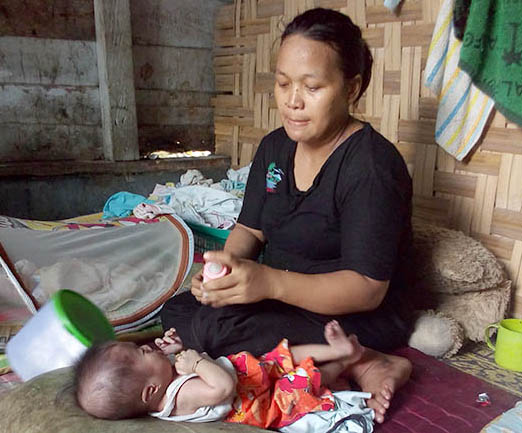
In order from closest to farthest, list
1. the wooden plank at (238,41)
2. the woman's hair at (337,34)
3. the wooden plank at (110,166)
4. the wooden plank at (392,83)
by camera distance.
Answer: the woman's hair at (337,34) → the wooden plank at (392,83) → the wooden plank at (110,166) → the wooden plank at (238,41)

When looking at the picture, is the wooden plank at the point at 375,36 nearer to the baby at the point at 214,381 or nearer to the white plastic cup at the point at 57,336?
the baby at the point at 214,381

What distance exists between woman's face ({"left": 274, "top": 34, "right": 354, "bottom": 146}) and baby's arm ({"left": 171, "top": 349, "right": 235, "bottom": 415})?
0.58m

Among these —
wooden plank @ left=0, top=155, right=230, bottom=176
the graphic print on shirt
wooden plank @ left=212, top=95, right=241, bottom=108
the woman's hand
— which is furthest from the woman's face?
wooden plank @ left=212, top=95, right=241, bottom=108

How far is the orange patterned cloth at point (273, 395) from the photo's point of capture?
3.80 feet

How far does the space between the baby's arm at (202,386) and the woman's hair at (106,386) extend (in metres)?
0.09

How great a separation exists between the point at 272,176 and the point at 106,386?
2.39ft

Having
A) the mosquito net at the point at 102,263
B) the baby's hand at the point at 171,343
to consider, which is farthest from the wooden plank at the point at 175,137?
the baby's hand at the point at 171,343

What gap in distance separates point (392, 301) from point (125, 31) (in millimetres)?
2063

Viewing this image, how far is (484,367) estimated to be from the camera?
1.56 m

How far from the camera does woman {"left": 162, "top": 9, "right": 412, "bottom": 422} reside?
121 centimetres

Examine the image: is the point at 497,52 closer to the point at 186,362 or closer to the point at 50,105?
the point at 186,362

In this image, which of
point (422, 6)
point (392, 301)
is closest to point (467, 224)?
point (392, 301)

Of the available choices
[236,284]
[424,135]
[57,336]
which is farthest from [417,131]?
[57,336]

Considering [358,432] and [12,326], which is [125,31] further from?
[358,432]
